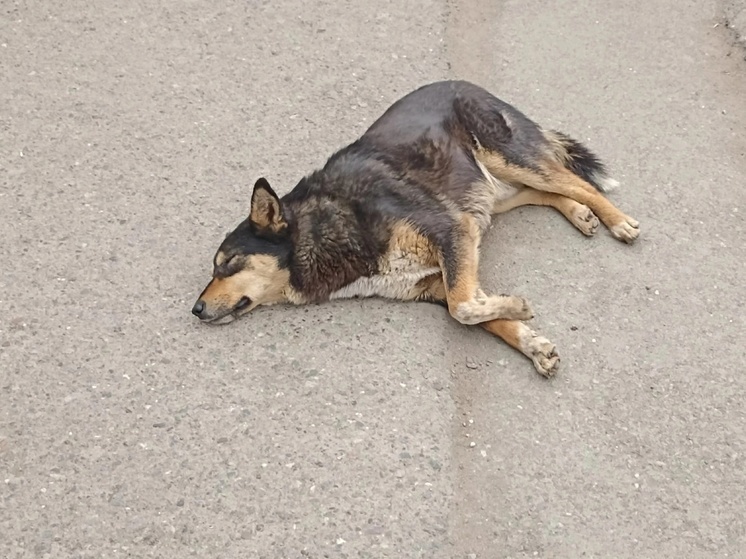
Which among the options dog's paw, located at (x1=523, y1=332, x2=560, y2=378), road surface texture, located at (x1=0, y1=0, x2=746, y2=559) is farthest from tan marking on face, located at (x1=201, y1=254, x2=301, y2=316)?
dog's paw, located at (x1=523, y1=332, x2=560, y2=378)

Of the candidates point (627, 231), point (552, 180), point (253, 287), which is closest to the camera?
point (253, 287)

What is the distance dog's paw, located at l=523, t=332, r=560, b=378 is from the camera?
348cm

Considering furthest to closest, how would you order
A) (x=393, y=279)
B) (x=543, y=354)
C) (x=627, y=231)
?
(x=627, y=231)
(x=393, y=279)
(x=543, y=354)

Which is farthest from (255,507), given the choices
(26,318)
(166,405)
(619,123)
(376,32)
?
(376,32)

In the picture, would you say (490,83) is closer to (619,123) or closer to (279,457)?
(619,123)

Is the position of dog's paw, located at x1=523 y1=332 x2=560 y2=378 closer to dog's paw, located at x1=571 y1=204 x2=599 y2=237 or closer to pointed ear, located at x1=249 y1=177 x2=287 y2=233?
dog's paw, located at x1=571 y1=204 x2=599 y2=237

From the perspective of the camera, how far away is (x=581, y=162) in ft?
14.8

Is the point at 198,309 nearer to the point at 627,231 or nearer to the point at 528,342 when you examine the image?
the point at 528,342

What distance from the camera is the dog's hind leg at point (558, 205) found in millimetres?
4207

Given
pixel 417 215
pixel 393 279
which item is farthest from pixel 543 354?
pixel 417 215

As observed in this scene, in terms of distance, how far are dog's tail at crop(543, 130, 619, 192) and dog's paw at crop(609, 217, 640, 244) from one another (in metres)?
0.34

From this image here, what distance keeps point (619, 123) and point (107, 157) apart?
3180mm

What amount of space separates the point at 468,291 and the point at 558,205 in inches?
40.2

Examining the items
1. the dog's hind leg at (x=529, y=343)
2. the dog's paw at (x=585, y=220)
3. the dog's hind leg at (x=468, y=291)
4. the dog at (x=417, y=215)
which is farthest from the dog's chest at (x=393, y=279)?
the dog's paw at (x=585, y=220)
